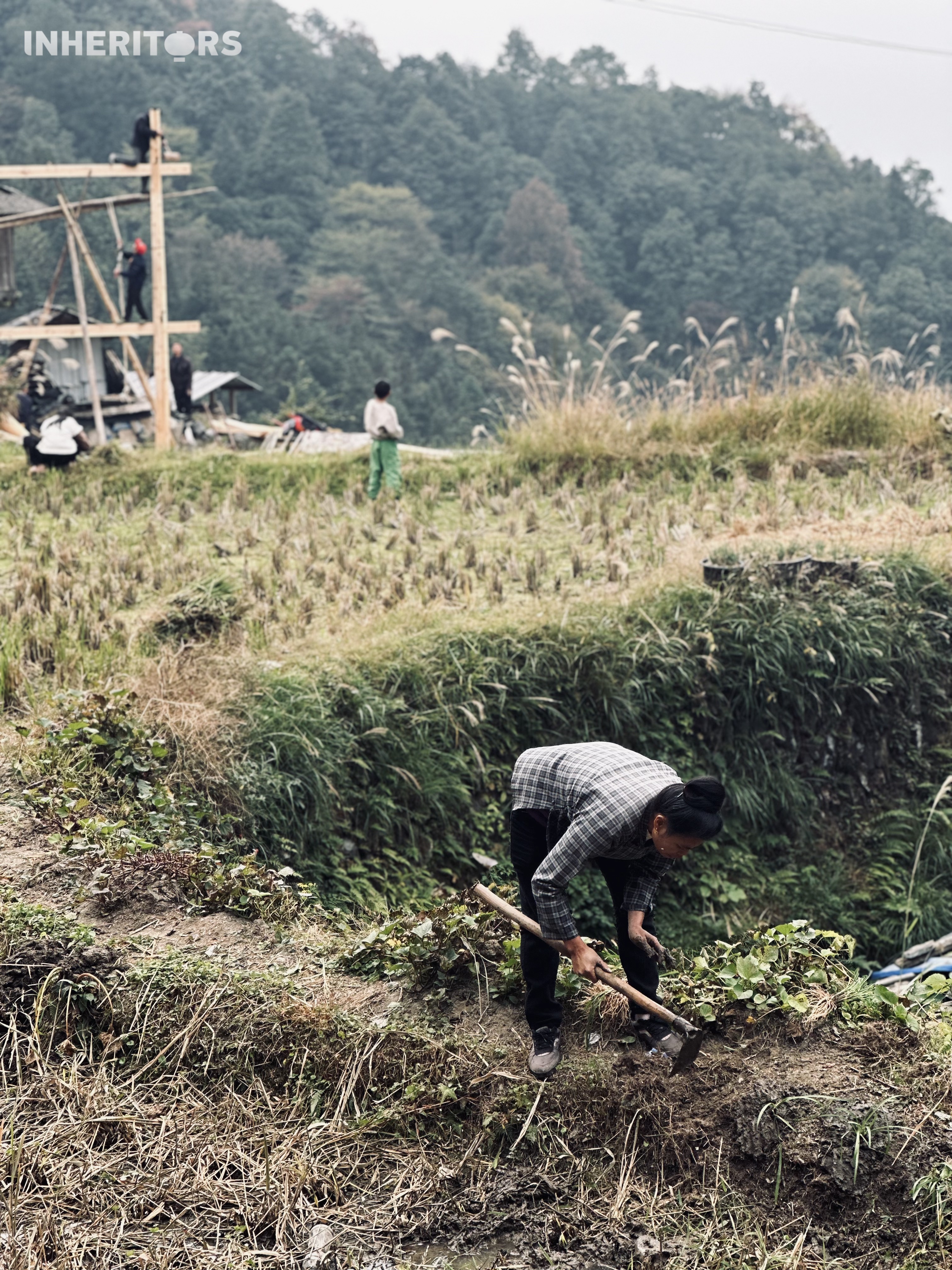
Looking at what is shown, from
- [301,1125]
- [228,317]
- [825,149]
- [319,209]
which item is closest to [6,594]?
[301,1125]

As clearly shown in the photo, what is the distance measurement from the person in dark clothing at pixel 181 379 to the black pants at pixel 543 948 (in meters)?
15.1

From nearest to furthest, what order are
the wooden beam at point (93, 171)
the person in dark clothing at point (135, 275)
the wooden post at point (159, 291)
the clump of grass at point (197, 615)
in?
the clump of grass at point (197, 615) < the wooden beam at point (93, 171) < the wooden post at point (159, 291) < the person in dark clothing at point (135, 275)

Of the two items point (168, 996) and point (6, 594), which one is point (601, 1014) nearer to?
point (168, 996)

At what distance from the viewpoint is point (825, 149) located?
2067 inches

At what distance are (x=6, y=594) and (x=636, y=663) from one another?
3.93m

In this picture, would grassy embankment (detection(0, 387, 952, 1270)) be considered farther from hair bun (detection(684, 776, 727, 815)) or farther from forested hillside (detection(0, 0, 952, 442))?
forested hillside (detection(0, 0, 952, 442))

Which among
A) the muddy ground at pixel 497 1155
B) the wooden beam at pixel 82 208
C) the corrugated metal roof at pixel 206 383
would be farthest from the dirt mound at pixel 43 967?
the corrugated metal roof at pixel 206 383

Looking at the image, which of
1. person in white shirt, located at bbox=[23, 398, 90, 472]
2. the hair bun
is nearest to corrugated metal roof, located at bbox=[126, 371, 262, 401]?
person in white shirt, located at bbox=[23, 398, 90, 472]

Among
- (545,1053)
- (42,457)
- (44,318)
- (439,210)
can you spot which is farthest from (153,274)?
(439,210)

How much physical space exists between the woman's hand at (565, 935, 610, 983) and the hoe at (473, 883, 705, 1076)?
2cm

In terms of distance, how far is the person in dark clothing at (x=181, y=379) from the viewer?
59.1ft

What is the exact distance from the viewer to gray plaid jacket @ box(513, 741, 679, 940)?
352cm

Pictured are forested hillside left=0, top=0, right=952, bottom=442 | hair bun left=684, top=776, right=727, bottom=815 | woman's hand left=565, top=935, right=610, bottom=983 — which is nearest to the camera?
hair bun left=684, top=776, right=727, bottom=815

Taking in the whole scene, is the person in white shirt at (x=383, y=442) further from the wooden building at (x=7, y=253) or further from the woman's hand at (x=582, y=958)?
the wooden building at (x=7, y=253)
